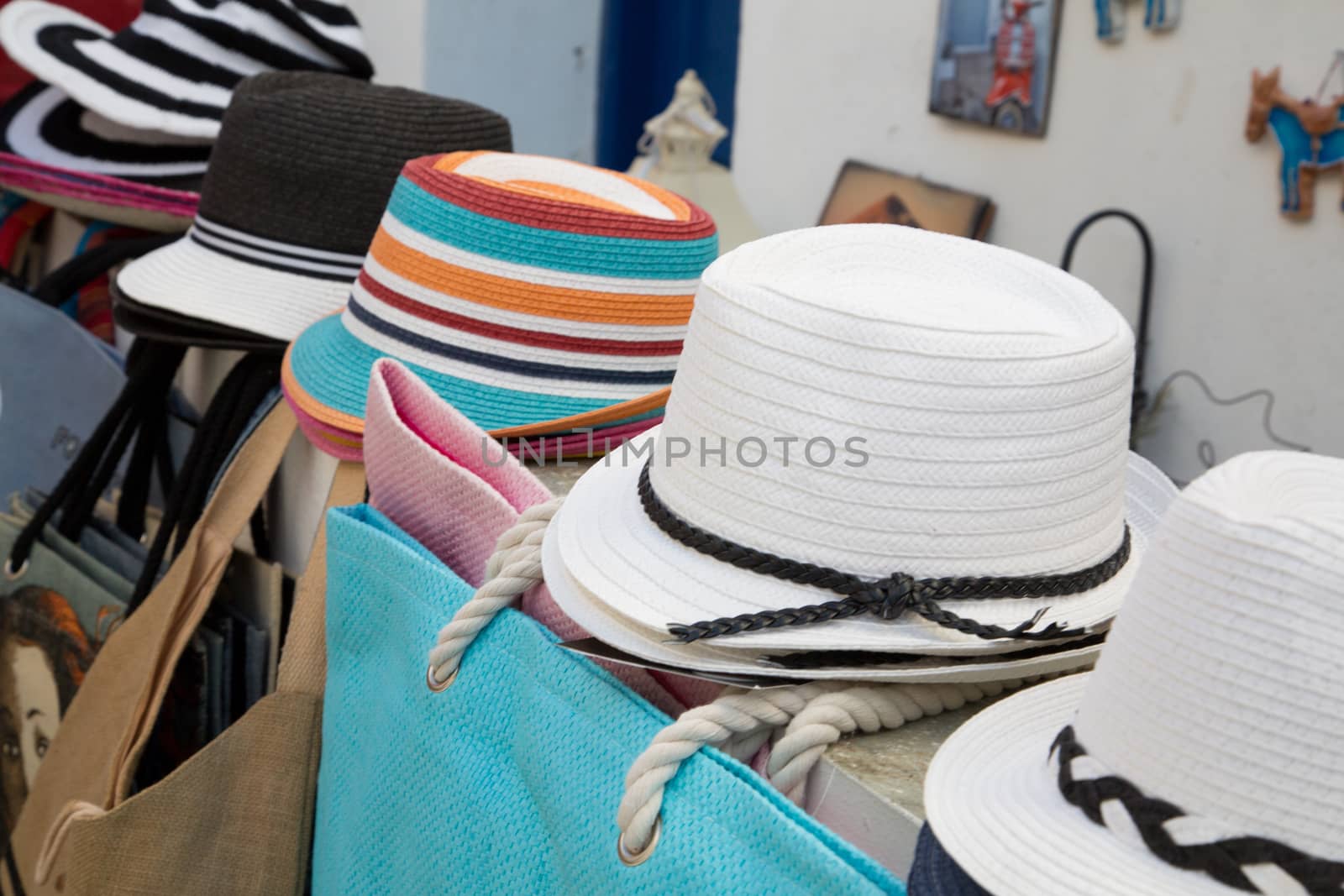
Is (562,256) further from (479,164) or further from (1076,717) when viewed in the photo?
(1076,717)

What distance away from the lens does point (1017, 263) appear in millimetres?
663

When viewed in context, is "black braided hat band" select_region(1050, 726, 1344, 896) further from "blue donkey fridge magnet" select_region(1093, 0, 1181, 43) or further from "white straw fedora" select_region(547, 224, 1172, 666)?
"blue donkey fridge magnet" select_region(1093, 0, 1181, 43)

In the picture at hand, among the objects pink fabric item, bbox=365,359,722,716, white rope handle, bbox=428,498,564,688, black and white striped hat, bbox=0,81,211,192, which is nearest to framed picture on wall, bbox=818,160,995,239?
black and white striped hat, bbox=0,81,211,192

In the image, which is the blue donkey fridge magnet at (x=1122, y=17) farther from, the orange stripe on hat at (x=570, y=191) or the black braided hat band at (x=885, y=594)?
the black braided hat band at (x=885, y=594)

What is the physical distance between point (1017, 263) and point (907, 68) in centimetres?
245

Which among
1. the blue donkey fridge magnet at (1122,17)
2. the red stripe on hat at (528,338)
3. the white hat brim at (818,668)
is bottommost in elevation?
the white hat brim at (818,668)

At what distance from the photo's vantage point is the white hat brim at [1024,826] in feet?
1.32

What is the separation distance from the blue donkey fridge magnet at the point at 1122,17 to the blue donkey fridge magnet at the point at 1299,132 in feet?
0.78

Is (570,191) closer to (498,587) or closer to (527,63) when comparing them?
(498,587)

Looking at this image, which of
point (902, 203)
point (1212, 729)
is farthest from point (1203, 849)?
point (902, 203)

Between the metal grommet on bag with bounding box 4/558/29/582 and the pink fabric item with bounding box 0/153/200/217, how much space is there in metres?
0.55

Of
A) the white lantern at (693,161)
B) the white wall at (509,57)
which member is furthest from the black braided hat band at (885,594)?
the white wall at (509,57)

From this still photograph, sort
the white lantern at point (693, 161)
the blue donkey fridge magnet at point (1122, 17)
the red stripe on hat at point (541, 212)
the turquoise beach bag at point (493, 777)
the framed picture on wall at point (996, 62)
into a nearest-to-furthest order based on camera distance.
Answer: the turquoise beach bag at point (493, 777), the red stripe on hat at point (541, 212), the blue donkey fridge magnet at point (1122, 17), the framed picture on wall at point (996, 62), the white lantern at point (693, 161)

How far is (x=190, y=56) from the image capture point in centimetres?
182
